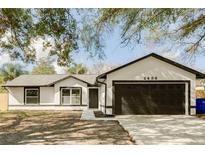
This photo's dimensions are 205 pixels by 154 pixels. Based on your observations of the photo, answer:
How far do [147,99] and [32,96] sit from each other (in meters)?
10.2

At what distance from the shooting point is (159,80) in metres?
21.3

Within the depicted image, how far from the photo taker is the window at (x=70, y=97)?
27469 mm

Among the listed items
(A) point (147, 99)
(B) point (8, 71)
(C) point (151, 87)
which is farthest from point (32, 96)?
(C) point (151, 87)

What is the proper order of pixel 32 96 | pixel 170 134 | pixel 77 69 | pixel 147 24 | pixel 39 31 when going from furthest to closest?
pixel 77 69
pixel 32 96
pixel 39 31
pixel 147 24
pixel 170 134

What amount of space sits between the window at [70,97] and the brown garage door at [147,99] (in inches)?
271

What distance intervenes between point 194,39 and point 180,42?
2.21 ft

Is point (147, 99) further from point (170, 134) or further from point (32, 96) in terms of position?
point (32, 96)

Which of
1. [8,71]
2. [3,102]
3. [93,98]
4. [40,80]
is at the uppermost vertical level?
[8,71]

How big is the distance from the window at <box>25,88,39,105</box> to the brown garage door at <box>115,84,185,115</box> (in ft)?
28.7

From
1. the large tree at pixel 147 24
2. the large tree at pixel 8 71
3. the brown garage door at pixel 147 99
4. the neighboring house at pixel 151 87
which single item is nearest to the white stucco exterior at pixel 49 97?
the large tree at pixel 8 71

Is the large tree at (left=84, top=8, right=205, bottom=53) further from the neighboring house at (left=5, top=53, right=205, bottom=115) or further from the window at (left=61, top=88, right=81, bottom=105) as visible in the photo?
the window at (left=61, top=88, right=81, bottom=105)

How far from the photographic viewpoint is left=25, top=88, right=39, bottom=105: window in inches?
1093

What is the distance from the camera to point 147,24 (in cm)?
1453

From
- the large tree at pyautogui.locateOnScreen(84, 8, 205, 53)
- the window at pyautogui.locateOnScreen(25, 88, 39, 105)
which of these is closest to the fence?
the window at pyautogui.locateOnScreen(25, 88, 39, 105)
